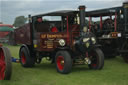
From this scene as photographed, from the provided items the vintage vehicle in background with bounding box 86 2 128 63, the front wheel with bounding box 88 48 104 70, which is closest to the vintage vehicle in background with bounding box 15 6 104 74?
the front wheel with bounding box 88 48 104 70

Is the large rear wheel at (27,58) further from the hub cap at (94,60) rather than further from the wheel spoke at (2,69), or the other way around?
the wheel spoke at (2,69)

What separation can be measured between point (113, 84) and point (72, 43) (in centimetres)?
211

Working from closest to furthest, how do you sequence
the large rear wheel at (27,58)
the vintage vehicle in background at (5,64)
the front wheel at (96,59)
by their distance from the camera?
1. the vintage vehicle in background at (5,64)
2. the front wheel at (96,59)
3. the large rear wheel at (27,58)

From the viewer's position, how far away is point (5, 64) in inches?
186

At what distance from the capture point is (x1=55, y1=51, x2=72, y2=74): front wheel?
6105 mm

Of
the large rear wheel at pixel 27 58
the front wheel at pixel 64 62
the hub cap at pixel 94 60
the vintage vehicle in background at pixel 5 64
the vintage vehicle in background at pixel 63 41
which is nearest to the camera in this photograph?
the vintage vehicle in background at pixel 5 64

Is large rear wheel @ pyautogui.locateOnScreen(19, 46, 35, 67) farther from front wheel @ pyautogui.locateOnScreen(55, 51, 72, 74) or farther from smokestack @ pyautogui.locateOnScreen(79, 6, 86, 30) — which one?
smokestack @ pyautogui.locateOnScreen(79, 6, 86, 30)

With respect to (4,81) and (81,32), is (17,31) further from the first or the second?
(4,81)

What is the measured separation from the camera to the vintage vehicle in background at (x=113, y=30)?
26.9ft

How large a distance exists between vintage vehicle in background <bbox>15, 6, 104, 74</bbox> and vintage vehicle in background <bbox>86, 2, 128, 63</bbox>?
1.60 metres

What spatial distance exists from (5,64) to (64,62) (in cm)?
198

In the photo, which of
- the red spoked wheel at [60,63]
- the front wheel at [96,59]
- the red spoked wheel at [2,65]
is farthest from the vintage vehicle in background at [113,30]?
the red spoked wheel at [2,65]

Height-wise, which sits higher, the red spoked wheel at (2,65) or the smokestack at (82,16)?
the smokestack at (82,16)

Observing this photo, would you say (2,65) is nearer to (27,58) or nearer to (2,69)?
(2,69)
